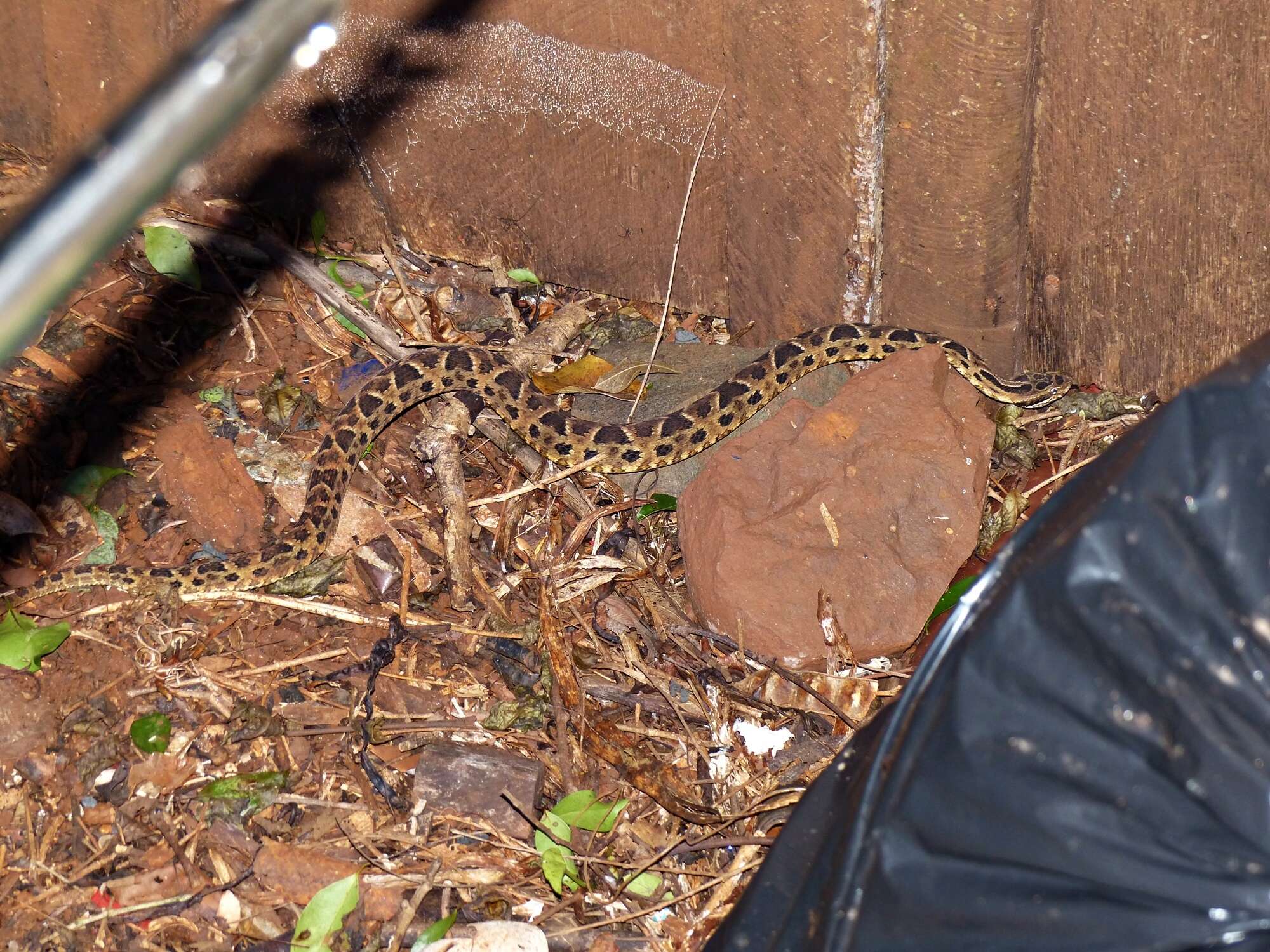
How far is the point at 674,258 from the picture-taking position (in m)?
5.55

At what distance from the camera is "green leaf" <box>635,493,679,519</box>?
17.7ft

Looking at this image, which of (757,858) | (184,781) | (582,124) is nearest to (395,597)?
(184,781)

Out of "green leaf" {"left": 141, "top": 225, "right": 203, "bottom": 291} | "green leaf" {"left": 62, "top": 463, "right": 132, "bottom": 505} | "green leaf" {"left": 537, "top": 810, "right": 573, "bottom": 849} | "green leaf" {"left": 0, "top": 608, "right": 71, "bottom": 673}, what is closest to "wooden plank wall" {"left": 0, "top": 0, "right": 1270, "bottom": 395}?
"green leaf" {"left": 141, "top": 225, "right": 203, "bottom": 291}

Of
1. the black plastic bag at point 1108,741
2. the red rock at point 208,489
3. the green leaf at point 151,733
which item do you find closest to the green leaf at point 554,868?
the green leaf at point 151,733

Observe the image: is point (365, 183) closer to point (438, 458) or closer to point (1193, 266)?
point (438, 458)

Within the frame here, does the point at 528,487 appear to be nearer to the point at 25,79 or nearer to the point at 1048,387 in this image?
the point at 1048,387

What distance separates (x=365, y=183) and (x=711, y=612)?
118 inches

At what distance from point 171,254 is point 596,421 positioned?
2323 millimetres

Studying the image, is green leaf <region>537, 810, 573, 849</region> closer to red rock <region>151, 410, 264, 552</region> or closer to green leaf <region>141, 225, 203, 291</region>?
red rock <region>151, 410, 264, 552</region>

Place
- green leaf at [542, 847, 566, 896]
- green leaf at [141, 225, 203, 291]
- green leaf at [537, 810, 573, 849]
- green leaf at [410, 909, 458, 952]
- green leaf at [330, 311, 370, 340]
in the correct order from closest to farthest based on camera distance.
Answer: green leaf at [410, 909, 458, 952] → green leaf at [542, 847, 566, 896] → green leaf at [537, 810, 573, 849] → green leaf at [141, 225, 203, 291] → green leaf at [330, 311, 370, 340]

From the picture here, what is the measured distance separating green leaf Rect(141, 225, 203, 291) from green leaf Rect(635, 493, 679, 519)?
2607 millimetres

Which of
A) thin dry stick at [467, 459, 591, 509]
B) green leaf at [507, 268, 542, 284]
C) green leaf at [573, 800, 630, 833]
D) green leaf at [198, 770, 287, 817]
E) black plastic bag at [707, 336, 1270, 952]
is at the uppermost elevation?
black plastic bag at [707, 336, 1270, 952]

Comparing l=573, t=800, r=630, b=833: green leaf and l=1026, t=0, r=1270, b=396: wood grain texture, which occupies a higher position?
l=1026, t=0, r=1270, b=396: wood grain texture

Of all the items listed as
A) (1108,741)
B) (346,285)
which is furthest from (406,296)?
(1108,741)
